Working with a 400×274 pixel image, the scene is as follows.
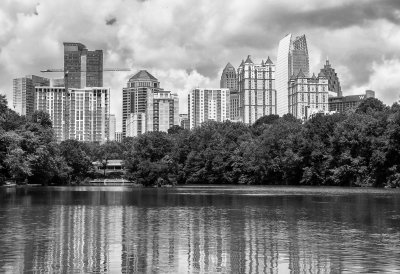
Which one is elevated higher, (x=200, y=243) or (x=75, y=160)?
(x=75, y=160)

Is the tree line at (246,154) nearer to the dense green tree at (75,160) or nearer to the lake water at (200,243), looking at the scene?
the dense green tree at (75,160)

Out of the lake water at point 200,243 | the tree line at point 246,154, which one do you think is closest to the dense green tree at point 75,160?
the tree line at point 246,154

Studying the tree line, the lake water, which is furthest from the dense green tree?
the lake water

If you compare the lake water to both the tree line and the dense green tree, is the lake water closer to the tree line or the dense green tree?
the tree line

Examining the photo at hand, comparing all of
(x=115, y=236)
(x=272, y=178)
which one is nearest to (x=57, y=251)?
(x=115, y=236)

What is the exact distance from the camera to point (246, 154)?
135 m

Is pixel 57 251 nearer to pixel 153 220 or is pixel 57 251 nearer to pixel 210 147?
pixel 153 220

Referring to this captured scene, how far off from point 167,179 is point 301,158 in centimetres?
2685

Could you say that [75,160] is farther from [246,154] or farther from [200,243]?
[200,243]

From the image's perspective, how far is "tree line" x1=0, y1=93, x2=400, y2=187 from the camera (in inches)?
3750

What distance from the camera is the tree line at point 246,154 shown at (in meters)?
95.2

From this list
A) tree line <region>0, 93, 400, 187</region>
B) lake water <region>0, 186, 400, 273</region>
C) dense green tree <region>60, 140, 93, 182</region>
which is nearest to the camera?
lake water <region>0, 186, 400, 273</region>

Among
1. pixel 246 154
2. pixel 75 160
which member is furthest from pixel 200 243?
pixel 75 160

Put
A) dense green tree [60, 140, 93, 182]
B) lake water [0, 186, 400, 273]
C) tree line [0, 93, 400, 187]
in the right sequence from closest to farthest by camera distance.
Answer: lake water [0, 186, 400, 273] < tree line [0, 93, 400, 187] < dense green tree [60, 140, 93, 182]
